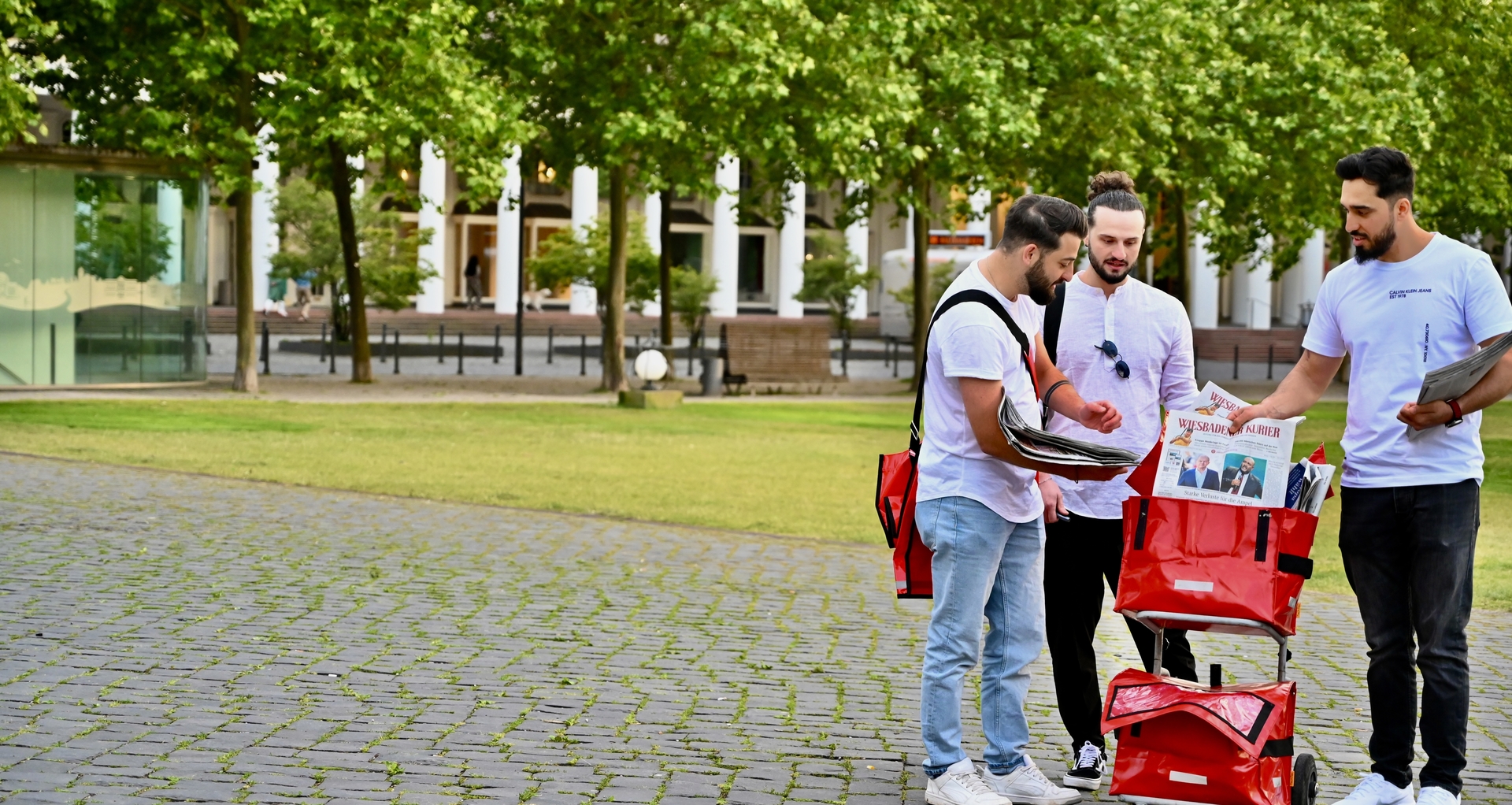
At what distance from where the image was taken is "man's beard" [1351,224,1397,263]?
5.28m

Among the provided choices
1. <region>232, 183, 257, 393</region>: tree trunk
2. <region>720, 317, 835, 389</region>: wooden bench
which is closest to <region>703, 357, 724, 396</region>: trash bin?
<region>720, 317, 835, 389</region>: wooden bench

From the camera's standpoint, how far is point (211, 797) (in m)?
5.33

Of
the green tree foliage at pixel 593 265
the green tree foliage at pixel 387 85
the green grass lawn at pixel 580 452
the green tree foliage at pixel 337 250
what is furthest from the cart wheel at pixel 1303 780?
the green tree foliage at pixel 337 250

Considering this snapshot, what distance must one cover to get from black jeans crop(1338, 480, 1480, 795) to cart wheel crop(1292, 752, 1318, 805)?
0.20 meters

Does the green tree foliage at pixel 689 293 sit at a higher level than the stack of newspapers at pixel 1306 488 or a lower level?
higher

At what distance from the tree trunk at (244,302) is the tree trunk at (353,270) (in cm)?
235

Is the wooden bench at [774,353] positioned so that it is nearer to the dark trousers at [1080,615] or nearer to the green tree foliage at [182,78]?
the green tree foliage at [182,78]

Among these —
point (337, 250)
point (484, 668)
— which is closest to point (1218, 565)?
point (484, 668)

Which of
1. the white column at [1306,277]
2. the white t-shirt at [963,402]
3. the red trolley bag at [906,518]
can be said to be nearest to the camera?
the white t-shirt at [963,402]

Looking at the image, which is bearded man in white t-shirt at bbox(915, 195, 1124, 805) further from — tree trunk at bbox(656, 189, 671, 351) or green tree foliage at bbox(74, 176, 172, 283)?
tree trunk at bbox(656, 189, 671, 351)

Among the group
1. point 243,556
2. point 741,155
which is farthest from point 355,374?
point 243,556

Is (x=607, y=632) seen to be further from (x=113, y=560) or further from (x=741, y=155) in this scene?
(x=741, y=155)

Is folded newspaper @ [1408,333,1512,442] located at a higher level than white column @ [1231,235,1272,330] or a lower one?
lower

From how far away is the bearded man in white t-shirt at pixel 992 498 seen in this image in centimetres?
517
